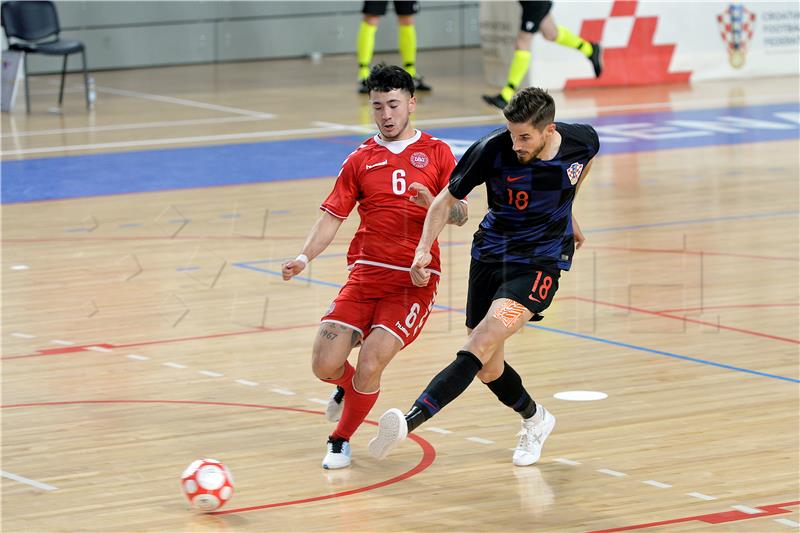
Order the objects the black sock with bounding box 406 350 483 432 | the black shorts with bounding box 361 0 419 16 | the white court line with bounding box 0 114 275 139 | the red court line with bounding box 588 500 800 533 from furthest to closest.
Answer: the black shorts with bounding box 361 0 419 16, the white court line with bounding box 0 114 275 139, the black sock with bounding box 406 350 483 432, the red court line with bounding box 588 500 800 533

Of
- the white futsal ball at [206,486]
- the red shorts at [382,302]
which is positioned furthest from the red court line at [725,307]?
the white futsal ball at [206,486]

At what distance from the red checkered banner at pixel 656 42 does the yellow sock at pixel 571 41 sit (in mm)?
1327

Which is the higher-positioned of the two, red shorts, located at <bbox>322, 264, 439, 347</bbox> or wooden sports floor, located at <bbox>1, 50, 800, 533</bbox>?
red shorts, located at <bbox>322, 264, 439, 347</bbox>

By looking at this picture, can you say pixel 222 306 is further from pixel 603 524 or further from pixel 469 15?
pixel 469 15

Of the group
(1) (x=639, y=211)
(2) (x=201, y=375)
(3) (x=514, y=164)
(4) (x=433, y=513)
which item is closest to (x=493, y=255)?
(3) (x=514, y=164)

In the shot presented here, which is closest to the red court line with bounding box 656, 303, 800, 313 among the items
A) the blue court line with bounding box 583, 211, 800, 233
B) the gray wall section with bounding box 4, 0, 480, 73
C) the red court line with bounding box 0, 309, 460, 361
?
the red court line with bounding box 0, 309, 460, 361

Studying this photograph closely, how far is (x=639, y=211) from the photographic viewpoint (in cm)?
1202

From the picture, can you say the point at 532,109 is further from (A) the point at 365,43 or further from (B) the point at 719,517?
(A) the point at 365,43

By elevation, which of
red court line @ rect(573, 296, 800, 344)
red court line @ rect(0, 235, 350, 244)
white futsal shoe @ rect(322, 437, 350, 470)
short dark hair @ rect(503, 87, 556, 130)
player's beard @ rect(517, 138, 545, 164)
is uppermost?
short dark hair @ rect(503, 87, 556, 130)

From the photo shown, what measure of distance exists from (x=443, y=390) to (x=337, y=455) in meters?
0.72

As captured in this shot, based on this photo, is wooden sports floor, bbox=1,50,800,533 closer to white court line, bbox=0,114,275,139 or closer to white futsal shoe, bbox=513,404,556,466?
white futsal shoe, bbox=513,404,556,466

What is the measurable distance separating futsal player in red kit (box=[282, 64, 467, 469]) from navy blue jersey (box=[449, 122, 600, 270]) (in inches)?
6.4

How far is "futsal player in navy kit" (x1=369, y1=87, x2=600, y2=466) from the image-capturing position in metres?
5.52

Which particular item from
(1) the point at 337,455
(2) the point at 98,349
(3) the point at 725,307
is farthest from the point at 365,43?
(1) the point at 337,455
